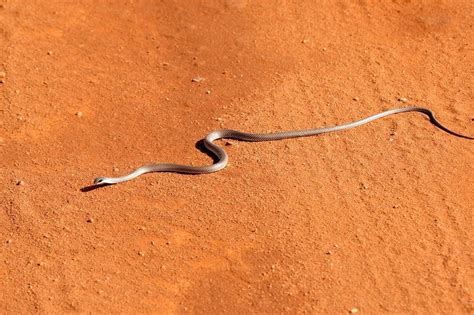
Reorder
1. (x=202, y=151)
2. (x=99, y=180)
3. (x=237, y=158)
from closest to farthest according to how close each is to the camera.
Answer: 1. (x=99, y=180)
2. (x=237, y=158)
3. (x=202, y=151)

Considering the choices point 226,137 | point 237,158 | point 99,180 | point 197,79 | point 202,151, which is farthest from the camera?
point 197,79

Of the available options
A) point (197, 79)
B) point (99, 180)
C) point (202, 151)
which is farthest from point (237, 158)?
point (197, 79)

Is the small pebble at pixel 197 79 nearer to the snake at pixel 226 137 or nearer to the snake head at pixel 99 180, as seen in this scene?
the snake at pixel 226 137

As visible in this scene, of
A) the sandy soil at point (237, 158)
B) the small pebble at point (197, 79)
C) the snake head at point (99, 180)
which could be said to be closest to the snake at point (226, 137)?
the snake head at point (99, 180)

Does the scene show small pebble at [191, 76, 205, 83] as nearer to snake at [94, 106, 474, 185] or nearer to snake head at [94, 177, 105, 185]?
snake at [94, 106, 474, 185]

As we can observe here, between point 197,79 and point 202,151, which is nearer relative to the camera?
point 202,151

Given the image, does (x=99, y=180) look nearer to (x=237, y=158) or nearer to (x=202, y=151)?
(x=202, y=151)
